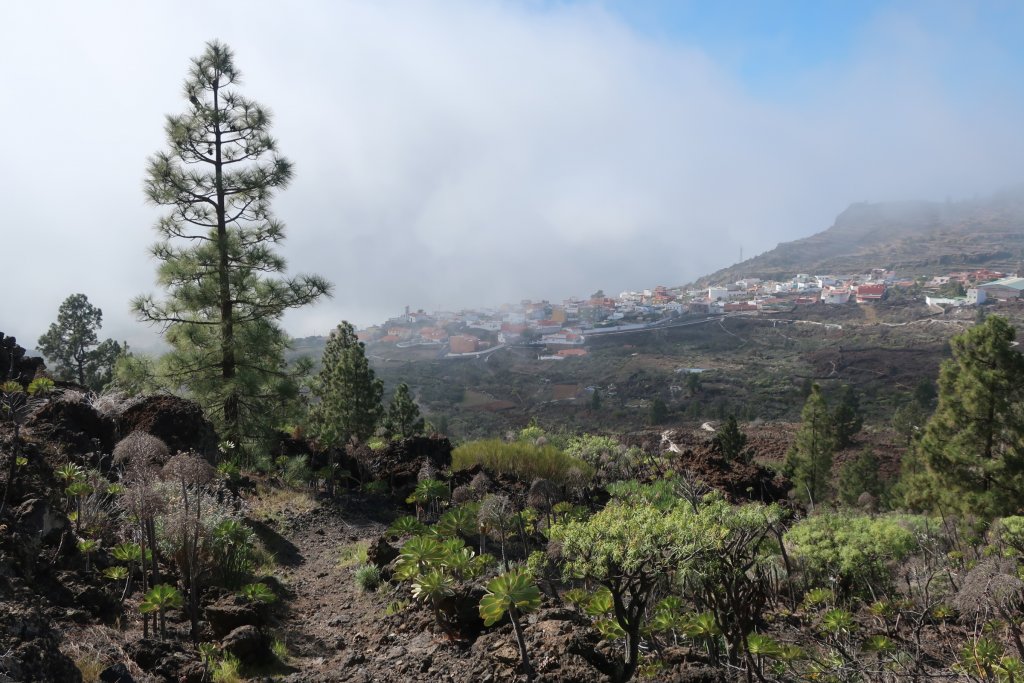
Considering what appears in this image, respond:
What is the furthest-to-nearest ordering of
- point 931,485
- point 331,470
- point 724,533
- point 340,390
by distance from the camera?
point 340,390
point 931,485
point 331,470
point 724,533

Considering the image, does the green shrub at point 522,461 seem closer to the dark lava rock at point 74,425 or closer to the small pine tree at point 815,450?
the dark lava rock at point 74,425

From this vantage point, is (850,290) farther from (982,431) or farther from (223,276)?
(223,276)

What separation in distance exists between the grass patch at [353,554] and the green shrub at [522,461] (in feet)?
12.5

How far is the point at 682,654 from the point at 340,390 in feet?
48.7

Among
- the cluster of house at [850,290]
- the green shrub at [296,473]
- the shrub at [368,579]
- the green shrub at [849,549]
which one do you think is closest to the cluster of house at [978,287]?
the cluster of house at [850,290]

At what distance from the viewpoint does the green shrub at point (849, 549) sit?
25.5 feet

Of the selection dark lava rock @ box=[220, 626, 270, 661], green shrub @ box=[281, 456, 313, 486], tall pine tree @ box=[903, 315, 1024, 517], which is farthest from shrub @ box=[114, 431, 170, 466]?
tall pine tree @ box=[903, 315, 1024, 517]

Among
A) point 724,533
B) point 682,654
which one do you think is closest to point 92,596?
point 682,654

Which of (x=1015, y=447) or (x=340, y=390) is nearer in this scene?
(x=1015, y=447)

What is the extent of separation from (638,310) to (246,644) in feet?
420

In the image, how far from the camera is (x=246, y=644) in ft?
16.3

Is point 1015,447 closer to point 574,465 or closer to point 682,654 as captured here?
point 574,465

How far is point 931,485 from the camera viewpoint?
14281 mm

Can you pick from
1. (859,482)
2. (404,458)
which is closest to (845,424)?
(859,482)
